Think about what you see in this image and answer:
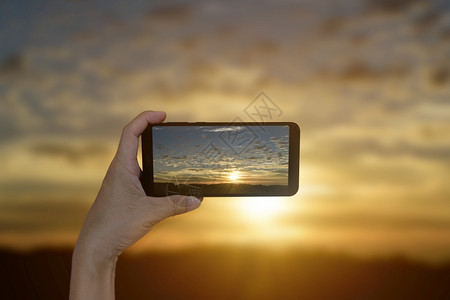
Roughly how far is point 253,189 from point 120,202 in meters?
1.20

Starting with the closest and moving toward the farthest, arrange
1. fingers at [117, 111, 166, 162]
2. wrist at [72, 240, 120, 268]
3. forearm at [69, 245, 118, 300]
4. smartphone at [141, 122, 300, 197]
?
forearm at [69, 245, 118, 300]
wrist at [72, 240, 120, 268]
fingers at [117, 111, 166, 162]
smartphone at [141, 122, 300, 197]

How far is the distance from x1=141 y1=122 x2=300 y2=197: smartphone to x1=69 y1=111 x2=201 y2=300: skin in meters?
0.11

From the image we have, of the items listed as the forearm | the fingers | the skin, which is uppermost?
the fingers

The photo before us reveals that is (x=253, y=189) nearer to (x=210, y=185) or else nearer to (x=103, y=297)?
(x=210, y=185)

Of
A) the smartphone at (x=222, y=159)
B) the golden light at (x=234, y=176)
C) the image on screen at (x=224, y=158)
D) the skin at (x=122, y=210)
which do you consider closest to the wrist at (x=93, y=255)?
the skin at (x=122, y=210)

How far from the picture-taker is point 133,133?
3.89 meters

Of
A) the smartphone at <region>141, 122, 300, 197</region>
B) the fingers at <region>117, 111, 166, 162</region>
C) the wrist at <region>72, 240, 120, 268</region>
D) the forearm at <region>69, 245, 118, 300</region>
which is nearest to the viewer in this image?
the forearm at <region>69, 245, 118, 300</region>

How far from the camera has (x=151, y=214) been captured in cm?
401

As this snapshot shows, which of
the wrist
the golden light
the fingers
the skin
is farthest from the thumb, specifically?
the wrist

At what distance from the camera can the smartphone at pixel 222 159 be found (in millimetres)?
4012

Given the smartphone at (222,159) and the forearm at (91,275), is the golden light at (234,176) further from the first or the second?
the forearm at (91,275)

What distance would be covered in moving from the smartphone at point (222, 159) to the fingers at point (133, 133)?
10 centimetres

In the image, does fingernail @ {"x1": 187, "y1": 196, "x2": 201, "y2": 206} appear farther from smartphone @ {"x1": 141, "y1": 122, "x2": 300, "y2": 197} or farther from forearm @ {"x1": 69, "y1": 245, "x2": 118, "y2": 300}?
forearm @ {"x1": 69, "y1": 245, "x2": 118, "y2": 300}

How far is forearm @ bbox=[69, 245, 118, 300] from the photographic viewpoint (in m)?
3.42
